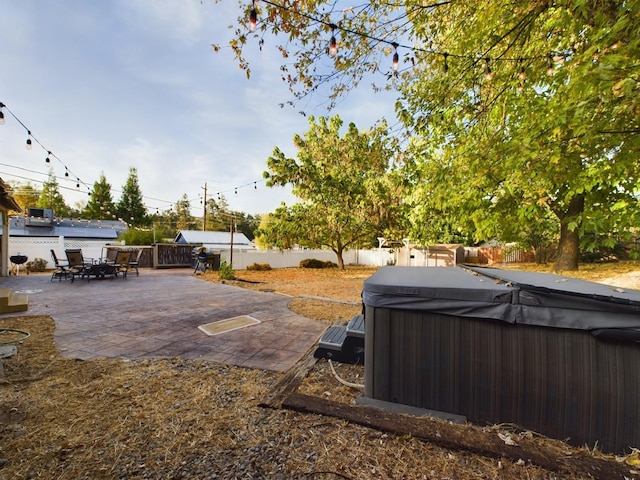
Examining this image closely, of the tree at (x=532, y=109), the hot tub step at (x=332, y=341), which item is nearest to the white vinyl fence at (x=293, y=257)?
the hot tub step at (x=332, y=341)

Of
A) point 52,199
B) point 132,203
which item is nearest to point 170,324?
point 132,203

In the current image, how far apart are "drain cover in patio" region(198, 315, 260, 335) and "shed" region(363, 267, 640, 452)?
2.54m

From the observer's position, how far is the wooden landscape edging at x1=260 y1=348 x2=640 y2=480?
138 cm

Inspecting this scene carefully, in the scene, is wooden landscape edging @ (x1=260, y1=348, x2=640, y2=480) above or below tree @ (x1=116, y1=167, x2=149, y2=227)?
below

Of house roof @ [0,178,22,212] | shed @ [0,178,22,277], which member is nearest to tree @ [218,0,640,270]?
house roof @ [0,178,22,212]

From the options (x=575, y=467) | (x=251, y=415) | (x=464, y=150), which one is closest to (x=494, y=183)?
(x=464, y=150)

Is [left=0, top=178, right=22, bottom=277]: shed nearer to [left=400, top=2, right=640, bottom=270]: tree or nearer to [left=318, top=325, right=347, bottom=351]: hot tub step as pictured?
[left=318, top=325, right=347, bottom=351]: hot tub step

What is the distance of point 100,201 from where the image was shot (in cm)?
2981

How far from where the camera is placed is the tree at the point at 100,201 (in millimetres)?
29531

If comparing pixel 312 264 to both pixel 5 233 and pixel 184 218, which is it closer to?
pixel 5 233

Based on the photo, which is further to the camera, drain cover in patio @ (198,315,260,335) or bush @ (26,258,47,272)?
bush @ (26,258,47,272)

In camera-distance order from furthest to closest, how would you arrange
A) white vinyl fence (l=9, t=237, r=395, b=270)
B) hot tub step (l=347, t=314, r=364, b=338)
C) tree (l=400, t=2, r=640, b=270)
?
white vinyl fence (l=9, t=237, r=395, b=270) → hot tub step (l=347, t=314, r=364, b=338) → tree (l=400, t=2, r=640, b=270)

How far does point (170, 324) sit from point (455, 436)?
394 centimetres

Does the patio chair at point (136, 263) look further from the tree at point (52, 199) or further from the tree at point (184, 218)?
the tree at point (184, 218)
